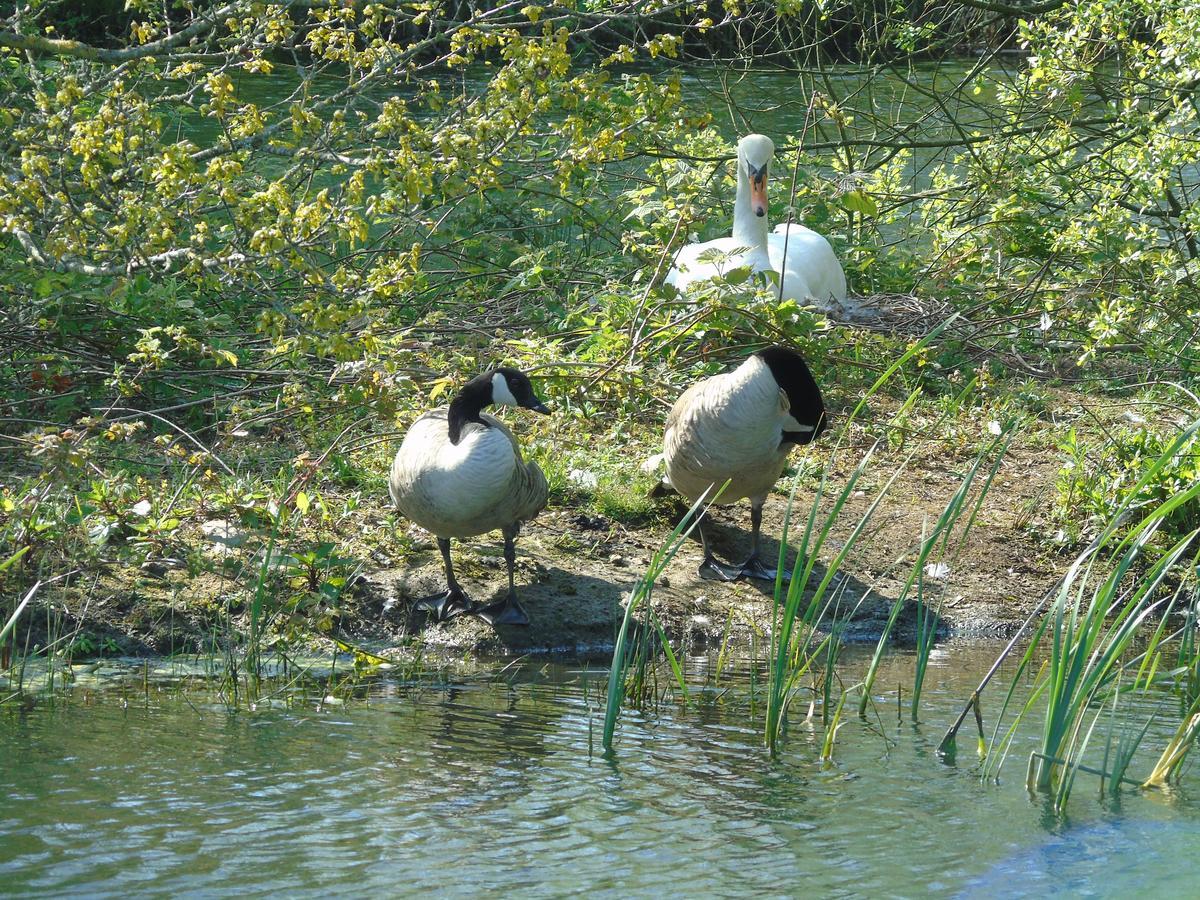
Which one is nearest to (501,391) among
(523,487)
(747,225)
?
(523,487)

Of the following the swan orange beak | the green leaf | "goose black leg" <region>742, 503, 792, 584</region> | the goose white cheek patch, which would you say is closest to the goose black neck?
the goose white cheek patch

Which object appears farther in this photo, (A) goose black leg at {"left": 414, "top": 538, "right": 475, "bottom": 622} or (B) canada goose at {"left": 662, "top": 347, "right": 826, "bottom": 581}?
(B) canada goose at {"left": 662, "top": 347, "right": 826, "bottom": 581}

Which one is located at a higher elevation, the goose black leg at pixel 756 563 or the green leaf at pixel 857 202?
the green leaf at pixel 857 202

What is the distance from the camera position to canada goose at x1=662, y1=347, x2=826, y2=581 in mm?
6645

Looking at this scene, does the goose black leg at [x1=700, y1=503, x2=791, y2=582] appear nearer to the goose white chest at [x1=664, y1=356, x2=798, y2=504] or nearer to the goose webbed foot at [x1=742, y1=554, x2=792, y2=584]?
the goose webbed foot at [x1=742, y1=554, x2=792, y2=584]

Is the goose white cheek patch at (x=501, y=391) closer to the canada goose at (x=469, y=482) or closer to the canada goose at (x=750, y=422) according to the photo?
the canada goose at (x=469, y=482)

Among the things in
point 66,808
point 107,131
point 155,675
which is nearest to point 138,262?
point 107,131

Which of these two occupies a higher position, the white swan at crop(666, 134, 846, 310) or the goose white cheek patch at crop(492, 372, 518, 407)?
the white swan at crop(666, 134, 846, 310)

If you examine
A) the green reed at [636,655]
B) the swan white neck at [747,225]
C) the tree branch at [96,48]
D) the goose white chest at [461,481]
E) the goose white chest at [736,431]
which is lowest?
the green reed at [636,655]

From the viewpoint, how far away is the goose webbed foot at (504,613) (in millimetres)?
6355

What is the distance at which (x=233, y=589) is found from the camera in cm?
635

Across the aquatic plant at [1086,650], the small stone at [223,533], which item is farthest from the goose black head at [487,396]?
the aquatic plant at [1086,650]

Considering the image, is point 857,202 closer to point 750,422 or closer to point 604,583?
point 750,422

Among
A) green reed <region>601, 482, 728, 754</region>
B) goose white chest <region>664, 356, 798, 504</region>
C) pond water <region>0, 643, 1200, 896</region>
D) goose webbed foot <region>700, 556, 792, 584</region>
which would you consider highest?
goose white chest <region>664, 356, 798, 504</region>
